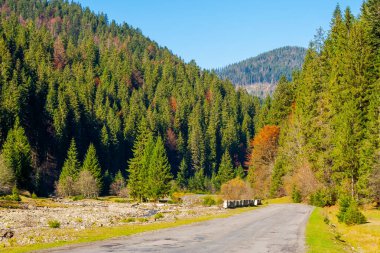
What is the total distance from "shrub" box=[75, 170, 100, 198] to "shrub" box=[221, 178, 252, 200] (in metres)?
32.5

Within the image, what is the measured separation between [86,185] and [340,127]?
6706cm

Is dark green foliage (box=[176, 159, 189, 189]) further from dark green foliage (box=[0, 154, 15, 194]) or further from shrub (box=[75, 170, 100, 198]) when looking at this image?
dark green foliage (box=[0, 154, 15, 194])

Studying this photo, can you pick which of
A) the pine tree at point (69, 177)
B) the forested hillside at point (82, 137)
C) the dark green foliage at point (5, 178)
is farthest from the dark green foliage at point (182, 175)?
the dark green foliage at point (5, 178)

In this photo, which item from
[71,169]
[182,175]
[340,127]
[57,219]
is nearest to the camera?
[57,219]

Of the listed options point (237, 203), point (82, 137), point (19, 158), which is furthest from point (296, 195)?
point (82, 137)

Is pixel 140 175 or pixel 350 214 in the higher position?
pixel 140 175

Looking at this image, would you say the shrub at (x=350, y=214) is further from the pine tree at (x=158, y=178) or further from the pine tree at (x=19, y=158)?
the pine tree at (x=19, y=158)

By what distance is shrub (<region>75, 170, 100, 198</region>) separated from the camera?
333 ft

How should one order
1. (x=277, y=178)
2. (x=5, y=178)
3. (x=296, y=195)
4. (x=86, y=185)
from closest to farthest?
(x=296, y=195), (x=5, y=178), (x=277, y=178), (x=86, y=185)

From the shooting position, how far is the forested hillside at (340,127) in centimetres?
4984

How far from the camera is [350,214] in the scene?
3522 centimetres

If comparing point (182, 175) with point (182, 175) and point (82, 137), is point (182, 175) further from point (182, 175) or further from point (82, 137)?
point (82, 137)

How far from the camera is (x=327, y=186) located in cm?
5941

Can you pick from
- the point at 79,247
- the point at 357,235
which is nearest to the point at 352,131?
the point at 357,235
